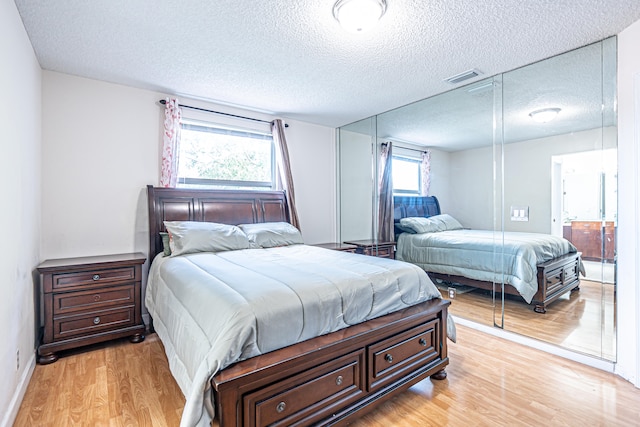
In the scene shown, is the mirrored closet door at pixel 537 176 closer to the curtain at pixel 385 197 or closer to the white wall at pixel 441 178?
the white wall at pixel 441 178

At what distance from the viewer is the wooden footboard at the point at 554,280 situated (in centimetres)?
267

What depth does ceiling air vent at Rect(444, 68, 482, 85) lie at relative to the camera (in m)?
2.90

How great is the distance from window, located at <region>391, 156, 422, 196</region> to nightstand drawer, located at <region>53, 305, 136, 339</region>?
3302 mm

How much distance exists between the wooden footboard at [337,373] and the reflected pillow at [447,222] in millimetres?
1591

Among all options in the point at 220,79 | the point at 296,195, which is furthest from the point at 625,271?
the point at 220,79

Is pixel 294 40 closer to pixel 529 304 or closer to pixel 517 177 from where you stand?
pixel 517 177

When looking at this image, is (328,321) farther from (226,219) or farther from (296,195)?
(296,195)

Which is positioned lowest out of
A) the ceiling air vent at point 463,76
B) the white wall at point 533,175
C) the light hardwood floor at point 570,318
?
the light hardwood floor at point 570,318

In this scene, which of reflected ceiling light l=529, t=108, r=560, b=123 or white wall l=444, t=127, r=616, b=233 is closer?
white wall l=444, t=127, r=616, b=233

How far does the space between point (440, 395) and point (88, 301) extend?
285 centimetres

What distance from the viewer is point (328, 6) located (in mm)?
1947

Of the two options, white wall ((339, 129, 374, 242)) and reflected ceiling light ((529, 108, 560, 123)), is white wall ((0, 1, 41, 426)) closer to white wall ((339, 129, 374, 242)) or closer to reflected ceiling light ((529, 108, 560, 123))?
white wall ((339, 129, 374, 242))

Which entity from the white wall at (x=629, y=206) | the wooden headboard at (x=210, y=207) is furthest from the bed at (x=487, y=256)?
the wooden headboard at (x=210, y=207)

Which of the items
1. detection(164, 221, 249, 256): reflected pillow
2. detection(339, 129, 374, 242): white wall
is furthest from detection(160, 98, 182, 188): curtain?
detection(339, 129, 374, 242): white wall
